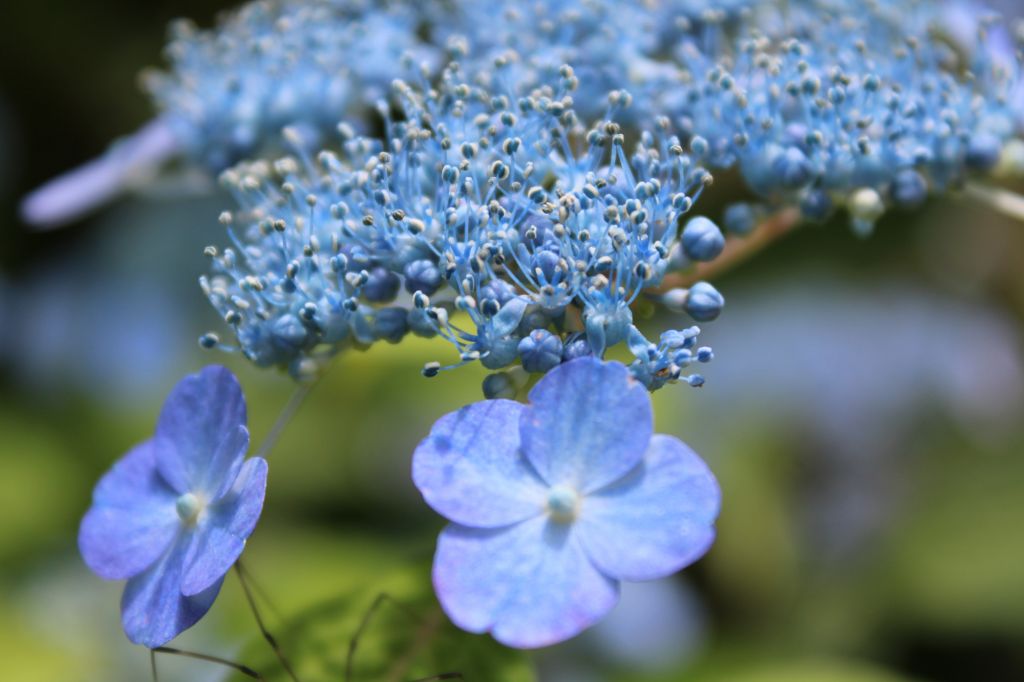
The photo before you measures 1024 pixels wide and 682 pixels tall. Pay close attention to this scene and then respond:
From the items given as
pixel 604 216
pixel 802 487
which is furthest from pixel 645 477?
pixel 802 487

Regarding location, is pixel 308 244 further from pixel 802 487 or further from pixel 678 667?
pixel 802 487

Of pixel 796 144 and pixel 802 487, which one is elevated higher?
pixel 796 144

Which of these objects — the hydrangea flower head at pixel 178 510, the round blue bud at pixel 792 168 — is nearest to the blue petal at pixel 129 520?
the hydrangea flower head at pixel 178 510

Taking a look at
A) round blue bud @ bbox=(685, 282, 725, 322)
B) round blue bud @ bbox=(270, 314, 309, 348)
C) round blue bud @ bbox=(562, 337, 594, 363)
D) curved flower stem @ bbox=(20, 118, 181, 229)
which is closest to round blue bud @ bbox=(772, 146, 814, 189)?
round blue bud @ bbox=(685, 282, 725, 322)

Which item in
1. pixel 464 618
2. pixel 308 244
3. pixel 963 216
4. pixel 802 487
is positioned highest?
pixel 308 244

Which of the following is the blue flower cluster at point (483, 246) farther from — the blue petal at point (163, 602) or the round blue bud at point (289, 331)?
the blue petal at point (163, 602)

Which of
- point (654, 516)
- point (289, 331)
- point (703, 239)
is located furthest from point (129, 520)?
point (703, 239)

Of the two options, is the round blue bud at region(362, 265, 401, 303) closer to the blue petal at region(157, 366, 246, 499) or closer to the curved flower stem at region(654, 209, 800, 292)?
the blue petal at region(157, 366, 246, 499)
